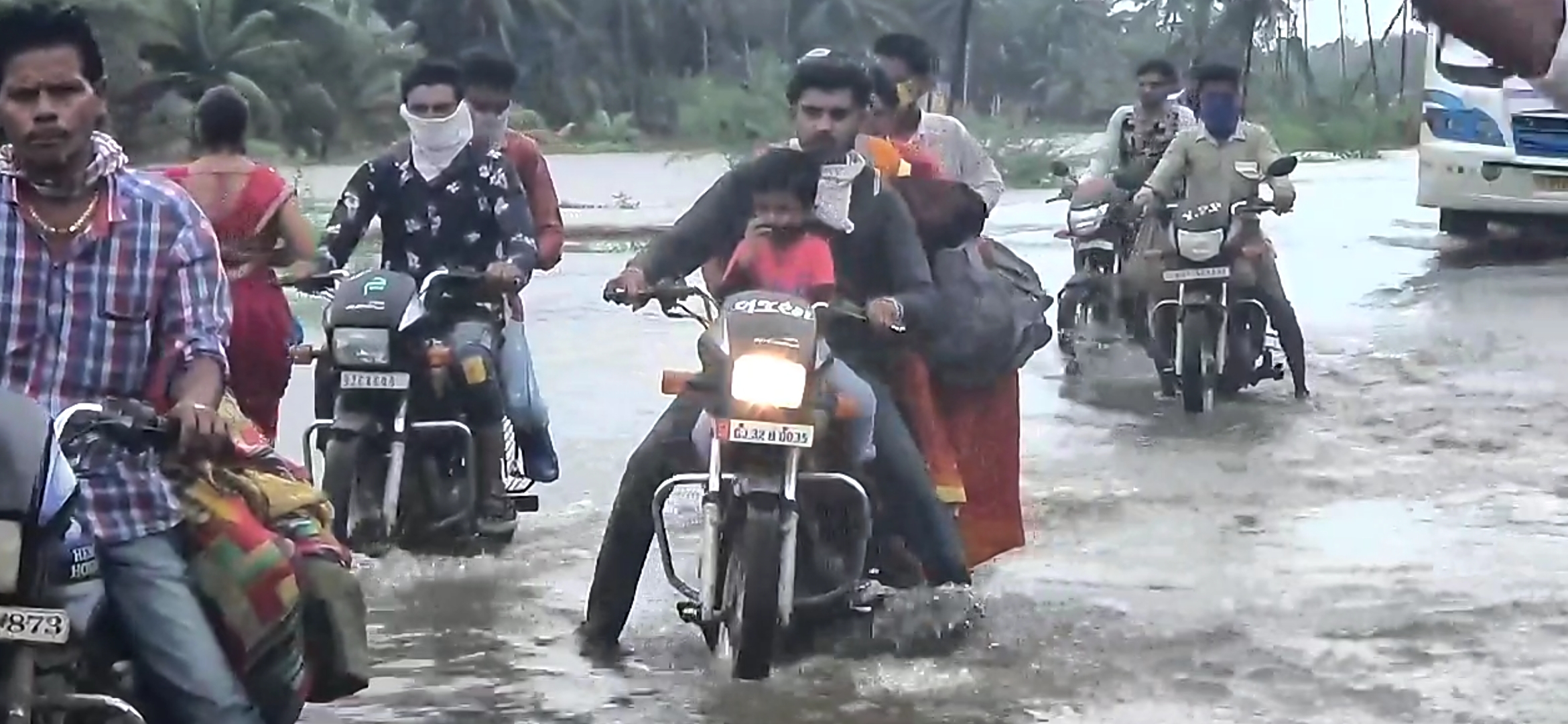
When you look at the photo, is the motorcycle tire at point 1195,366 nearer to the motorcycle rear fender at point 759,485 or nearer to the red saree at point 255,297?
the red saree at point 255,297

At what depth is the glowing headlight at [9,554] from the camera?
3283mm

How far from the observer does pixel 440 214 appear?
7922 mm

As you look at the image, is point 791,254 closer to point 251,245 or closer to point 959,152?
point 251,245

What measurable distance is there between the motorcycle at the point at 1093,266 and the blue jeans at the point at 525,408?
5.09 meters

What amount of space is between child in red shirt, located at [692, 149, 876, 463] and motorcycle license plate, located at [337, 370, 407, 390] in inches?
57.8

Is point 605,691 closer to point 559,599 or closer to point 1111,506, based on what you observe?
point 559,599

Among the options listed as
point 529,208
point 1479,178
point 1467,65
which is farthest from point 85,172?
point 1479,178

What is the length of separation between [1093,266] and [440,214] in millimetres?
6032

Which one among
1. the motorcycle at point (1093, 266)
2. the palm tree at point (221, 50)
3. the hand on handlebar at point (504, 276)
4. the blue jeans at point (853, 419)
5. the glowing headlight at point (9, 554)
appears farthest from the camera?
the palm tree at point (221, 50)

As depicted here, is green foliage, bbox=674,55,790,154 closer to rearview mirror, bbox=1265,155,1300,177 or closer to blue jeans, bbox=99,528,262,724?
rearview mirror, bbox=1265,155,1300,177

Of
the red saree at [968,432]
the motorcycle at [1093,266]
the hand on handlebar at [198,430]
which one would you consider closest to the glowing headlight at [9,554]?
the hand on handlebar at [198,430]

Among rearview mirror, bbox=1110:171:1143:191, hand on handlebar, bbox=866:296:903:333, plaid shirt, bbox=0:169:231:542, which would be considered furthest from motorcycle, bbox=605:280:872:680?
rearview mirror, bbox=1110:171:1143:191

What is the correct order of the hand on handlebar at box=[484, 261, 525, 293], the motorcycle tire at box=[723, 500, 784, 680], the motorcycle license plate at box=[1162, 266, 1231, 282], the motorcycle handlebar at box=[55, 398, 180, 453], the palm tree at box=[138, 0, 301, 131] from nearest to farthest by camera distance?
the motorcycle handlebar at box=[55, 398, 180, 453], the motorcycle tire at box=[723, 500, 784, 680], the hand on handlebar at box=[484, 261, 525, 293], the motorcycle license plate at box=[1162, 266, 1231, 282], the palm tree at box=[138, 0, 301, 131]

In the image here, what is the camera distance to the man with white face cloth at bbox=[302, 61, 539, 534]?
7840mm
